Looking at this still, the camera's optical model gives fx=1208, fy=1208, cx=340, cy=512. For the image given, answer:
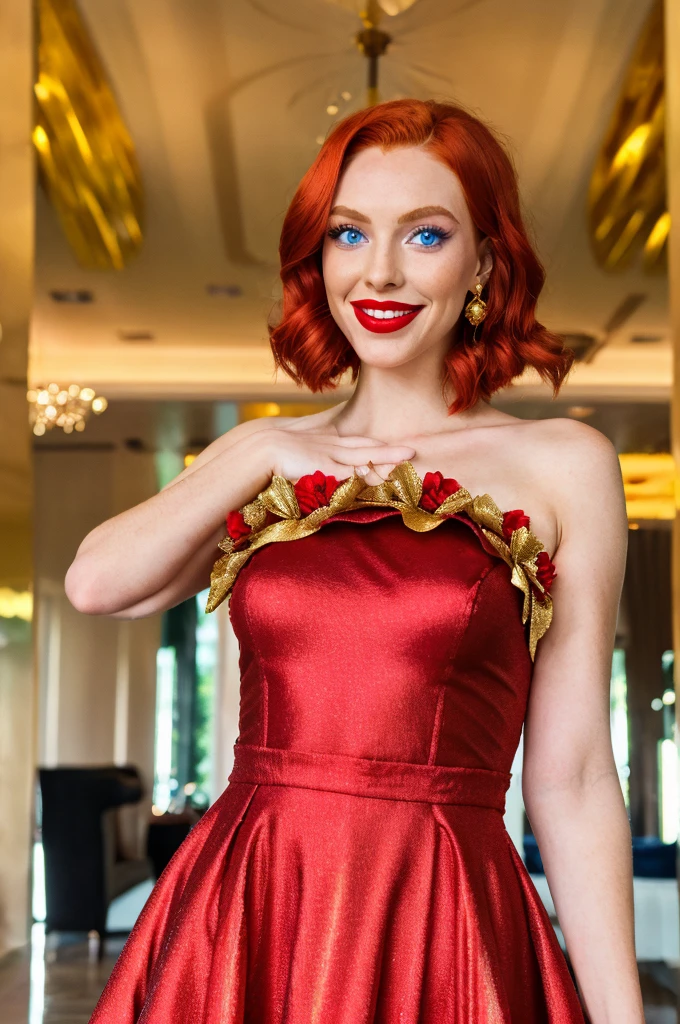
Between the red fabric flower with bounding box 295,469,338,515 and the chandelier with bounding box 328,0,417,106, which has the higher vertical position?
the chandelier with bounding box 328,0,417,106

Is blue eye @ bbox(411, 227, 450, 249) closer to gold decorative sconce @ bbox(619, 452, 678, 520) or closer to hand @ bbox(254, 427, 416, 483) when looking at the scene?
hand @ bbox(254, 427, 416, 483)

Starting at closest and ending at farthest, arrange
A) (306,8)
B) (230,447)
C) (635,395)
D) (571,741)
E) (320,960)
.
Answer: (320,960)
(571,741)
(230,447)
(306,8)
(635,395)

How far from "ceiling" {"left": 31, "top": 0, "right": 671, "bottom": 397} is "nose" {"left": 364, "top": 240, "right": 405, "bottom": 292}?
2360 millimetres

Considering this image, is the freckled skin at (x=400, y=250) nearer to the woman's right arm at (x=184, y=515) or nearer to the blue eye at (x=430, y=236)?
the blue eye at (x=430, y=236)

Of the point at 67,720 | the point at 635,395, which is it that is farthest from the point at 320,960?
the point at 67,720

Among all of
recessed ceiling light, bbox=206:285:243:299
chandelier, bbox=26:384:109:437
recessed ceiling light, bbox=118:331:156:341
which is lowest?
chandelier, bbox=26:384:109:437

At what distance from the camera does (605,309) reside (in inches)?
272

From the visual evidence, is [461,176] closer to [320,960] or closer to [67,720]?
[320,960]

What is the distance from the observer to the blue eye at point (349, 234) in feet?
4.32

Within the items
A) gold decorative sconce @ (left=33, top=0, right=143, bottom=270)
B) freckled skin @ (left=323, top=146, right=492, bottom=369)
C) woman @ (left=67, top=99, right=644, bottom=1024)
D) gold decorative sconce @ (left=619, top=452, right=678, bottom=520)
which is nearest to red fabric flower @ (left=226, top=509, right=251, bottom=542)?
woman @ (left=67, top=99, right=644, bottom=1024)

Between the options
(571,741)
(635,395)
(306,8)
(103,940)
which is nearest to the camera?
(571,741)

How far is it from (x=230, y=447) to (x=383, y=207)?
1.00 feet

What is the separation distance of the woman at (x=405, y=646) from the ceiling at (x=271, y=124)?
2.31 meters

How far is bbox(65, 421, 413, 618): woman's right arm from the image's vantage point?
4.09ft
